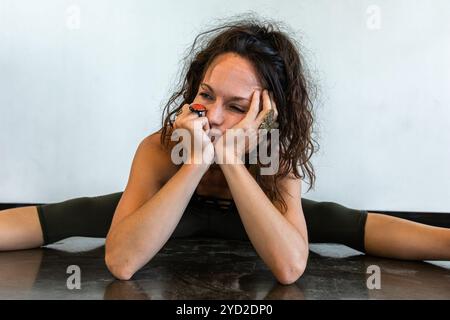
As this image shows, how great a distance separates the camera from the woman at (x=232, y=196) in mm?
1126

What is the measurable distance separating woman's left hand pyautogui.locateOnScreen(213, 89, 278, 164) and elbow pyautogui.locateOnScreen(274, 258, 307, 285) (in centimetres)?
24

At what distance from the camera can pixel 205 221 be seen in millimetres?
1601

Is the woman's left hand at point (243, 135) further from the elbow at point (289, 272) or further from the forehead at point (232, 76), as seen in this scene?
the elbow at point (289, 272)

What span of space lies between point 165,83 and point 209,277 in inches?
60.2

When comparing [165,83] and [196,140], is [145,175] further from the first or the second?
[165,83]

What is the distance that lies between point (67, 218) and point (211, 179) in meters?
0.42

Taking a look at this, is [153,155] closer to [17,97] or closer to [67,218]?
[67,218]

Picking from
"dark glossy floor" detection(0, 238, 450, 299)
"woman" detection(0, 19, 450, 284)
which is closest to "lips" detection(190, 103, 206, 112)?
"woman" detection(0, 19, 450, 284)

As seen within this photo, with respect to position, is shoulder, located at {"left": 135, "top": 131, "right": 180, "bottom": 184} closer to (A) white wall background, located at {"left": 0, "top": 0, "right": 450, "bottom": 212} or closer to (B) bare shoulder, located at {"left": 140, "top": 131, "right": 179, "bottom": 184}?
(B) bare shoulder, located at {"left": 140, "top": 131, "right": 179, "bottom": 184}

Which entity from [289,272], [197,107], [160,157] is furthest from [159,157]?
[289,272]

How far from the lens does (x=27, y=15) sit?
2.54 meters
